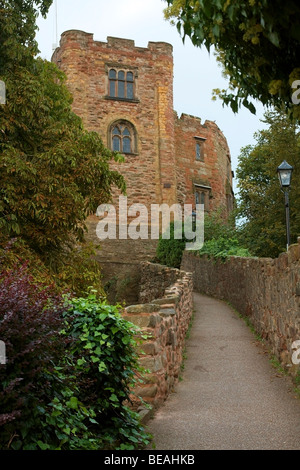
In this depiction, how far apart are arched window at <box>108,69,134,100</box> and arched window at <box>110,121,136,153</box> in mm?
1543

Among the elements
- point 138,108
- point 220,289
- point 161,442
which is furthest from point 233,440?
point 138,108

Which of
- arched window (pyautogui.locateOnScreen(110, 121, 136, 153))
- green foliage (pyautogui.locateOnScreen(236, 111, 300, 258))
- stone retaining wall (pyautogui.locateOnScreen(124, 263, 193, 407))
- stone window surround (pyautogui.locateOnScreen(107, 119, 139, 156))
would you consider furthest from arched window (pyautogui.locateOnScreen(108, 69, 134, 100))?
stone retaining wall (pyautogui.locateOnScreen(124, 263, 193, 407))

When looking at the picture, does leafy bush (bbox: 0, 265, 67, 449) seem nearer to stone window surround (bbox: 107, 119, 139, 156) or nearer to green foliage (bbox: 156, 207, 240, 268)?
green foliage (bbox: 156, 207, 240, 268)

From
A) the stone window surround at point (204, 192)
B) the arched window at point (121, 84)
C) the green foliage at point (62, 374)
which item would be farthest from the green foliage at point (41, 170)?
the stone window surround at point (204, 192)

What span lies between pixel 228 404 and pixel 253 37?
518cm

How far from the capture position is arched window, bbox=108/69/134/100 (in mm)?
28047

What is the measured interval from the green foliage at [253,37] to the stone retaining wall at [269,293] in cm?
368

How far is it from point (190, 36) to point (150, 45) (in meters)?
25.8

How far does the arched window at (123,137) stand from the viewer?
91.4 ft

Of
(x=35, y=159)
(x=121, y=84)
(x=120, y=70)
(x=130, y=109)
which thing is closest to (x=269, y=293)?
(x=35, y=159)

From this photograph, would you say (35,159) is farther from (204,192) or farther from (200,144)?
(200,144)

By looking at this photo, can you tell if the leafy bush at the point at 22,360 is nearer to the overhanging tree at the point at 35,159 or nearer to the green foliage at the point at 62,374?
the green foliage at the point at 62,374

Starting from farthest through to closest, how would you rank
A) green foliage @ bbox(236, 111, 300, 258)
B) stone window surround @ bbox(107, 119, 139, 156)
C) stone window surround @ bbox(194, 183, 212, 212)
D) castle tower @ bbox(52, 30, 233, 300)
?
stone window surround @ bbox(194, 183, 212, 212) < stone window surround @ bbox(107, 119, 139, 156) < castle tower @ bbox(52, 30, 233, 300) < green foliage @ bbox(236, 111, 300, 258)

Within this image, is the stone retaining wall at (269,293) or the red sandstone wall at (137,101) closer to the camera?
the stone retaining wall at (269,293)
